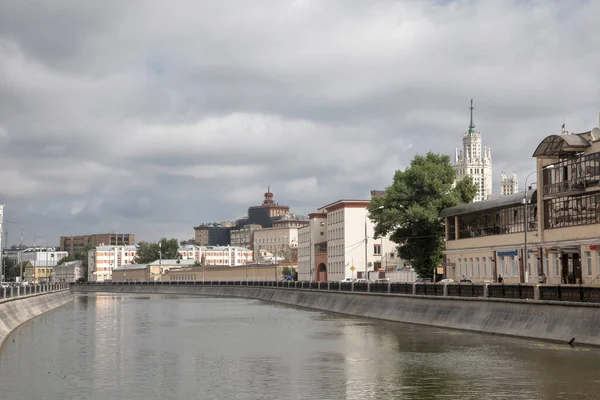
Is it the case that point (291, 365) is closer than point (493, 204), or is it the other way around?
point (291, 365)

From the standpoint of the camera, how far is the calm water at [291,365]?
3148cm

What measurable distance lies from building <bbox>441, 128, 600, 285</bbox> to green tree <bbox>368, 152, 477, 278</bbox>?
13.7 m

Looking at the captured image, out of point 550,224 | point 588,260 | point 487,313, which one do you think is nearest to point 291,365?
point 487,313

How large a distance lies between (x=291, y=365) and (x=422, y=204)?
70.1 metres

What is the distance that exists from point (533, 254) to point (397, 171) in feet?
116

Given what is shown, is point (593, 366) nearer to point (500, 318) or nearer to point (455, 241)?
point (500, 318)

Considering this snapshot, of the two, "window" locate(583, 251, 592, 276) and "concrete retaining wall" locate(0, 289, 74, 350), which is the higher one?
"window" locate(583, 251, 592, 276)

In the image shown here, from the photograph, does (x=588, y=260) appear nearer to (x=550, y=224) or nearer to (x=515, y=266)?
(x=550, y=224)

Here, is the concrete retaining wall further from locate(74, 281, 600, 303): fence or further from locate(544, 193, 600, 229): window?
locate(544, 193, 600, 229): window

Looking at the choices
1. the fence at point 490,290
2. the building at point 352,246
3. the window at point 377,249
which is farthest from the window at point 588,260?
the window at point 377,249

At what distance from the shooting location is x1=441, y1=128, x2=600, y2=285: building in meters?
64.7

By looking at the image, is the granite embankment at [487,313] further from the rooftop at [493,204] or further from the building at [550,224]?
the rooftop at [493,204]

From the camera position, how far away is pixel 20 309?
247 feet

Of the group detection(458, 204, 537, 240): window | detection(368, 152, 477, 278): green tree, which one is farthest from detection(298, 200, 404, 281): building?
detection(458, 204, 537, 240): window
